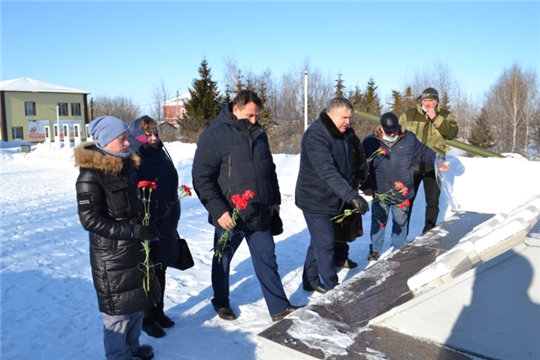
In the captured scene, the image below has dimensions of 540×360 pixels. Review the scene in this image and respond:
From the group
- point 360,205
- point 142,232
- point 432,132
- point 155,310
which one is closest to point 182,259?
point 155,310

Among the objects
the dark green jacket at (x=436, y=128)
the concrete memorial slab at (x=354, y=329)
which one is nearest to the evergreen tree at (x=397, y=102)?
the dark green jacket at (x=436, y=128)

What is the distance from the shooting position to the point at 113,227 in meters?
2.59

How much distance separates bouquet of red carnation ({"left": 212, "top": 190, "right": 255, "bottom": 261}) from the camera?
3.20 m

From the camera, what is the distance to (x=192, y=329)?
3.52 m

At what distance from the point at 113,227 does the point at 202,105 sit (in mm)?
26438

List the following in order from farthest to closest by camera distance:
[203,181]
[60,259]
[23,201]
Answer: [23,201]
[60,259]
[203,181]

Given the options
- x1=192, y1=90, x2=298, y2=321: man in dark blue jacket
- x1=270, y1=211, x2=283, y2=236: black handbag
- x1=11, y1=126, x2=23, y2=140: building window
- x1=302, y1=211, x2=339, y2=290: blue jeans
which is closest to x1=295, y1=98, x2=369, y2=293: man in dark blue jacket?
x1=302, y1=211, x2=339, y2=290: blue jeans

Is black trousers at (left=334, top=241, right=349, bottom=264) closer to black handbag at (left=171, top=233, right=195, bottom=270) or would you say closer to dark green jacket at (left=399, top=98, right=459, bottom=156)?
dark green jacket at (left=399, top=98, right=459, bottom=156)

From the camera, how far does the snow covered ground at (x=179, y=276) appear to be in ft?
10.8

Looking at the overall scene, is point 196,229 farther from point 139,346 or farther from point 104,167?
point 104,167

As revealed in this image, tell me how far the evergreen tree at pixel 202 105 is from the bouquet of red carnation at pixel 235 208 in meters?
25.0

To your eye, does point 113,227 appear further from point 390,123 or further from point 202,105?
point 202,105

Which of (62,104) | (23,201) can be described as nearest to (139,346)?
(23,201)

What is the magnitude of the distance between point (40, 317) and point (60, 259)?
5.60ft
